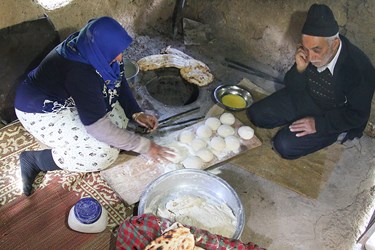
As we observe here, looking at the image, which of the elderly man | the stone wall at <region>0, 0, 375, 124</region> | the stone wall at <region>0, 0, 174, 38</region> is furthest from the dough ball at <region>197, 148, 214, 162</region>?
the stone wall at <region>0, 0, 174, 38</region>

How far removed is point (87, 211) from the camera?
2480 millimetres

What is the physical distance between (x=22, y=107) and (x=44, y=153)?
39 cm

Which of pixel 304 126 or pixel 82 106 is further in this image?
pixel 304 126

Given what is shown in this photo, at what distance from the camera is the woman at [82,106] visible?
7.26 ft

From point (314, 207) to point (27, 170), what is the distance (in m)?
2.25

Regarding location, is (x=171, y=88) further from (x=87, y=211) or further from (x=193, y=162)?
(x=87, y=211)

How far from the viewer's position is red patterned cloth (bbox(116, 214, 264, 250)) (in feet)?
6.93

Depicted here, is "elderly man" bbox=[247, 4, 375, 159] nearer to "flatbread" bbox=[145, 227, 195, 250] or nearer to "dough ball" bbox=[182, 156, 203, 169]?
"dough ball" bbox=[182, 156, 203, 169]

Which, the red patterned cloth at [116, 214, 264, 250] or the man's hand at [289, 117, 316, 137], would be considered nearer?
the red patterned cloth at [116, 214, 264, 250]

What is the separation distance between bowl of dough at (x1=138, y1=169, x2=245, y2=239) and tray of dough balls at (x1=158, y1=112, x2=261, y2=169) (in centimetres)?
→ 22

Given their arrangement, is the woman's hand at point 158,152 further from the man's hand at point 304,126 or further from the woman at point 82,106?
the man's hand at point 304,126

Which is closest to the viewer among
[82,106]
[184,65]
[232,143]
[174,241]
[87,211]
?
[174,241]

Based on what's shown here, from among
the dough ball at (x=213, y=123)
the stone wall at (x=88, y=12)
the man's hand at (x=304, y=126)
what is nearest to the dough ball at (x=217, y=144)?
the dough ball at (x=213, y=123)

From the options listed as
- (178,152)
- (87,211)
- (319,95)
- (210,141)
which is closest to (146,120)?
(178,152)
